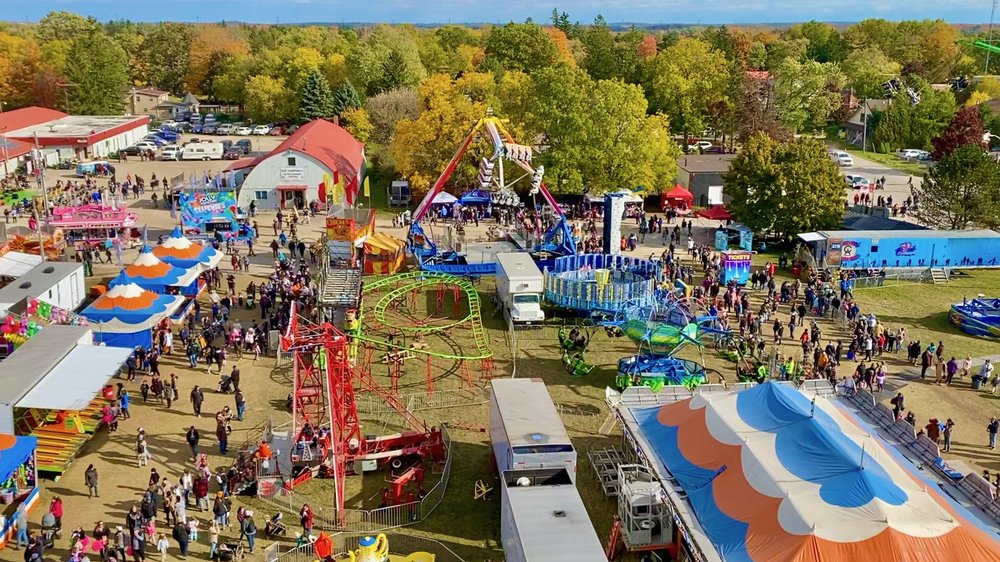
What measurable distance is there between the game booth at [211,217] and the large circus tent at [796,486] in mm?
28499

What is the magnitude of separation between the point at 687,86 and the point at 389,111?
23.4 m

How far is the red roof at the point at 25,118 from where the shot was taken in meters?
69.1

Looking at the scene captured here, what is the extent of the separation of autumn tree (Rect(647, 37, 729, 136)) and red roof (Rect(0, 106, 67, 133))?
50.2 metres

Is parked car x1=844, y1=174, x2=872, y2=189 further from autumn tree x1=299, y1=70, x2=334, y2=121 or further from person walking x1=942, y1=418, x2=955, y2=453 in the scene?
autumn tree x1=299, y1=70, x2=334, y2=121

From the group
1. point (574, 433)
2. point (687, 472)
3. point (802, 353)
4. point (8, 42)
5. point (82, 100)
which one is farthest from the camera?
point (8, 42)

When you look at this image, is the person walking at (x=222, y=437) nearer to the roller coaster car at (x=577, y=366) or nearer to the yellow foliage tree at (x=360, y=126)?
the roller coaster car at (x=577, y=366)

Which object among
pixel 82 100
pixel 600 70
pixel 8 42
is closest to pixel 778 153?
pixel 600 70

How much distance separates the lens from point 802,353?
29750 mm

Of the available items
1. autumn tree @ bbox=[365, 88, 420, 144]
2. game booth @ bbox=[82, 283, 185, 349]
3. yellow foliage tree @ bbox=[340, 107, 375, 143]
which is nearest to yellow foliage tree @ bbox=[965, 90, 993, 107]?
autumn tree @ bbox=[365, 88, 420, 144]

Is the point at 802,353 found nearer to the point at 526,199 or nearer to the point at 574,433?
the point at 574,433

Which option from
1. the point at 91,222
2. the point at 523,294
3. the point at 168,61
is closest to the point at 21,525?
the point at 523,294

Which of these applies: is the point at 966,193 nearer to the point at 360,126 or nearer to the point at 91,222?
the point at 91,222

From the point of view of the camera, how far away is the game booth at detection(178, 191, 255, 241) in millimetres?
43250

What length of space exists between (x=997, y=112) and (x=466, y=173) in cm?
5140
